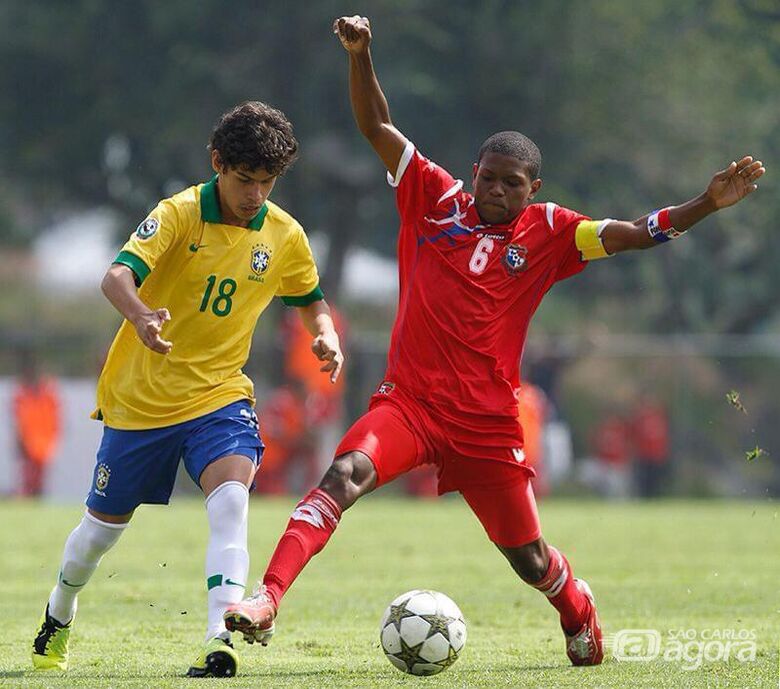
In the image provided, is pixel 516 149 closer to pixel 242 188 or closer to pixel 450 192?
pixel 450 192

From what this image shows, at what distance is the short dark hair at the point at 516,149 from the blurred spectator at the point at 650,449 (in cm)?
2050

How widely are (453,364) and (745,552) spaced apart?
7.82 meters

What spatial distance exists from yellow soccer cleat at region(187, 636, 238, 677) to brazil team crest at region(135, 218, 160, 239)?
1.55m

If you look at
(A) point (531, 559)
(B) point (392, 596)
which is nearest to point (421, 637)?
(A) point (531, 559)

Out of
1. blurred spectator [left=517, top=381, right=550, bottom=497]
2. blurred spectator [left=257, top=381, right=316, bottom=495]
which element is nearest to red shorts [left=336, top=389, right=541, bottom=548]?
blurred spectator [left=517, top=381, right=550, bottom=497]

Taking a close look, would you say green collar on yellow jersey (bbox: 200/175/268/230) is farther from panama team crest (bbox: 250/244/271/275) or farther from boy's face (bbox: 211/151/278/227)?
panama team crest (bbox: 250/244/271/275)

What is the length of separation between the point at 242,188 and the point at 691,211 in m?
1.78

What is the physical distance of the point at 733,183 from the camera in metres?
6.71

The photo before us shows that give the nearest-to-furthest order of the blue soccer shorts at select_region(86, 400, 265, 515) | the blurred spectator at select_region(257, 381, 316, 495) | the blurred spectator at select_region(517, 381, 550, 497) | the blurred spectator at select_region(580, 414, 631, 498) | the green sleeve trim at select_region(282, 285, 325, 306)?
the blue soccer shorts at select_region(86, 400, 265, 515)
the green sleeve trim at select_region(282, 285, 325, 306)
the blurred spectator at select_region(517, 381, 550, 497)
the blurred spectator at select_region(257, 381, 316, 495)
the blurred spectator at select_region(580, 414, 631, 498)

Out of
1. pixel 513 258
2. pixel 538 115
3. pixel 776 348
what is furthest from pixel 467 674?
pixel 538 115

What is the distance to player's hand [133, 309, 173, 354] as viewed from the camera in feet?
19.6

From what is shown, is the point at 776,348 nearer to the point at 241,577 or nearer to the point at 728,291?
the point at 728,291

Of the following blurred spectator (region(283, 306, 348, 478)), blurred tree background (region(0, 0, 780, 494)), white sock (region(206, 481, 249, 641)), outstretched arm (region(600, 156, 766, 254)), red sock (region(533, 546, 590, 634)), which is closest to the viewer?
white sock (region(206, 481, 249, 641))

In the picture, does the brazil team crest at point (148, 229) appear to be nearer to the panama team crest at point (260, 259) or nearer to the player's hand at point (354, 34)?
the panama team crest at point (260, 259)
